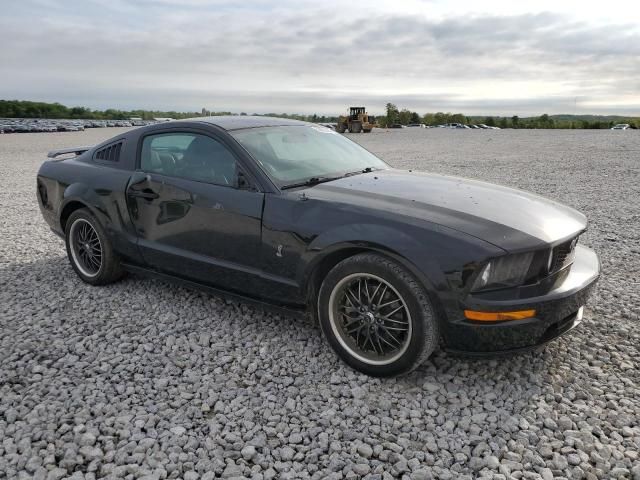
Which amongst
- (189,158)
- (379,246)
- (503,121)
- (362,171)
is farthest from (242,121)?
(503,121)

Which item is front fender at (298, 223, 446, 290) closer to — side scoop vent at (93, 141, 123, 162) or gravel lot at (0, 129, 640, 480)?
gravel lot at (0, 129, 640, 480)

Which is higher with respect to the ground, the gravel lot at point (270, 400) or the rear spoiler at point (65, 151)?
the rear spoiler at point (65, 151)

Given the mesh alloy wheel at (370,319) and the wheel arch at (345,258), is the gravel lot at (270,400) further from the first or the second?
the wheel arch at (345,258)

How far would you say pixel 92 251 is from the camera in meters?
4.50

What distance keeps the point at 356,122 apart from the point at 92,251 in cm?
3671

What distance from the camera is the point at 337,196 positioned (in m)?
3.19

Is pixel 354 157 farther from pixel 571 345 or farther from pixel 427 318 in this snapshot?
pixel 571 345

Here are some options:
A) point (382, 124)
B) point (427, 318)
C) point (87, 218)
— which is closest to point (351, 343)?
point (427, 318)

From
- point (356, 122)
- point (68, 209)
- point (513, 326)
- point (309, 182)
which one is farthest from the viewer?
point (356, 122)

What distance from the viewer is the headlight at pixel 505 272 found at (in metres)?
2.64

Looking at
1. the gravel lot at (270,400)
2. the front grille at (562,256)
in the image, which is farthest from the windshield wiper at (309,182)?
the front grille at (562,256)

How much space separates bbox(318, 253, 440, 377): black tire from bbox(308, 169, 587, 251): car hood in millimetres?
367

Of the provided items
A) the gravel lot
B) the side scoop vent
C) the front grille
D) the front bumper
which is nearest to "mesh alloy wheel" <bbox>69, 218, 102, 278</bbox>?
the gravel lot

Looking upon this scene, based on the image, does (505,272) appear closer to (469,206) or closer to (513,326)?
(513,326)
